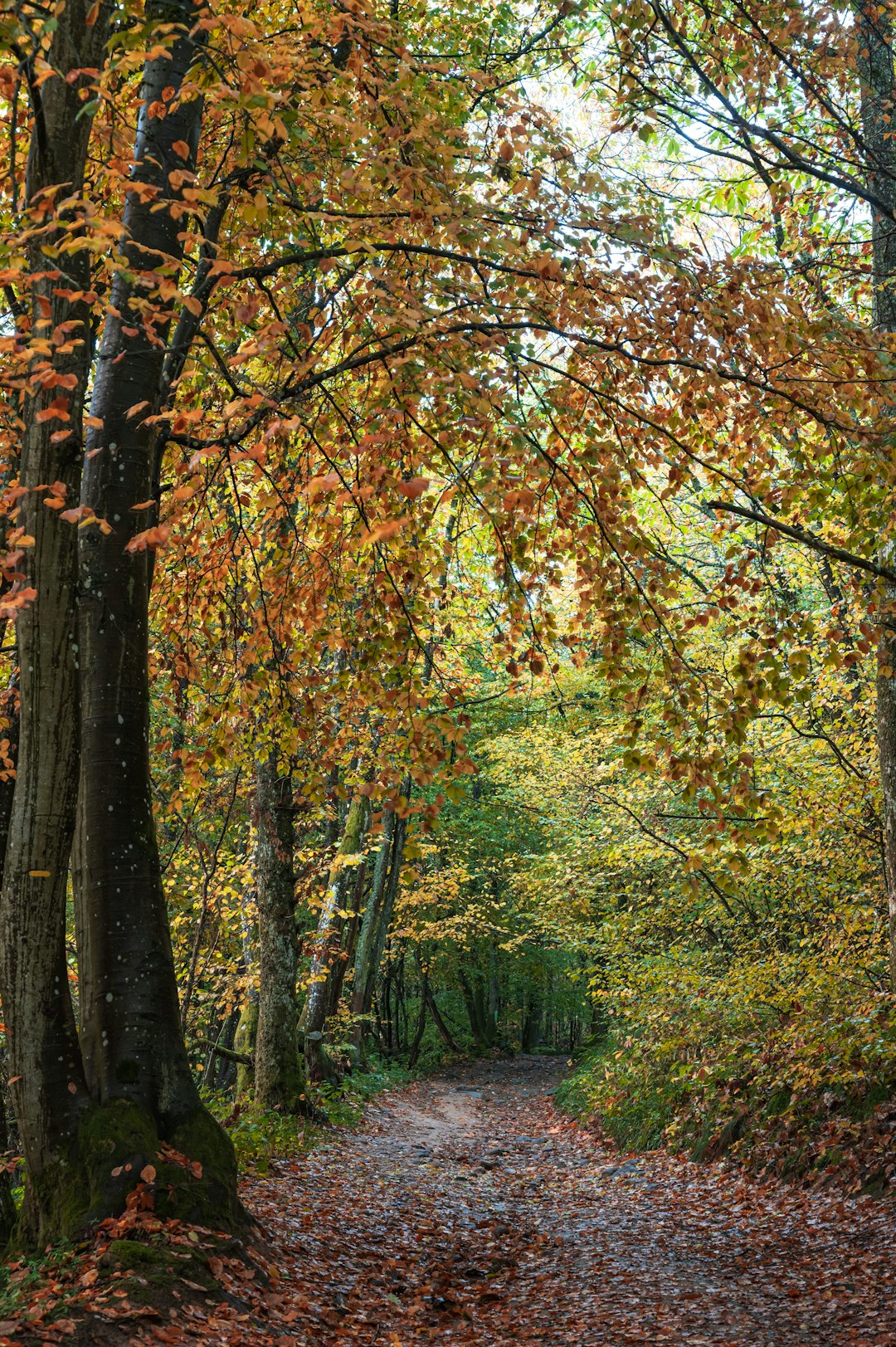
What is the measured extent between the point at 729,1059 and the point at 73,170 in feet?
37.9

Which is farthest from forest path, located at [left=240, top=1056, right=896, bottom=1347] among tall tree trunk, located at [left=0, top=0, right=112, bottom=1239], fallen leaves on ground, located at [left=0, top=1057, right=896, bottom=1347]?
tall tree trunk, located at [left=0, top=0, right=112, bottom=1239]

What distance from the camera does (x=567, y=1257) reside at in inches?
313

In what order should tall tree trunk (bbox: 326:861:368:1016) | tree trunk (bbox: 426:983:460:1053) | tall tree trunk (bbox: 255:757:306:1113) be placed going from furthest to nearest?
1. tree trunk (bbox: 426:983:460:1053)
2. tall tree trunk (bbox: 326:861:368:1016)
3. tall tree trunk (bbox: 255:757:306:1113)

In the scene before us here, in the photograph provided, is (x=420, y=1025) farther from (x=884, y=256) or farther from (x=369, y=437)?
(x=369, y=437)

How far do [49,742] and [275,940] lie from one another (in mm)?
7237

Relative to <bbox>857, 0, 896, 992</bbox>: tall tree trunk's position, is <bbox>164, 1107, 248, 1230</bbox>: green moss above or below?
below

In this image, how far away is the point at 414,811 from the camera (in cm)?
549

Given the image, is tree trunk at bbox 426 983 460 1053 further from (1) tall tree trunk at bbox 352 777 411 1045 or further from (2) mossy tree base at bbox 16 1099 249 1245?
(2) mossy tree base at bbox 16 1099 249 1245

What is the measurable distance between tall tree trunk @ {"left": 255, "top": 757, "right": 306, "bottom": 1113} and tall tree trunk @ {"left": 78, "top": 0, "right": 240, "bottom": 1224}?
6.34 m

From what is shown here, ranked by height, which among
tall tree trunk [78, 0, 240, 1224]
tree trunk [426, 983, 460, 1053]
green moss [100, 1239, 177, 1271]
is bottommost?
tree trunk [426, 983, 460, 1053]

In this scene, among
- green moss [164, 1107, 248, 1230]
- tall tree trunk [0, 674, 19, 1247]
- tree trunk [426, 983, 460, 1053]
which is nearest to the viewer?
green moss [164, 1107, 248, 1230]

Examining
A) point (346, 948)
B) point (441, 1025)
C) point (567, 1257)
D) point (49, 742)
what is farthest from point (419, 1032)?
point (49, 742)

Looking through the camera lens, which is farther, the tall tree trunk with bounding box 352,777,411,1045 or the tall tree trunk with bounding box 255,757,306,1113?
the tall tree trunk with bounding box 352,777,411,1045

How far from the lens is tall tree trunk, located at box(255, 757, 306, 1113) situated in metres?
12.2
